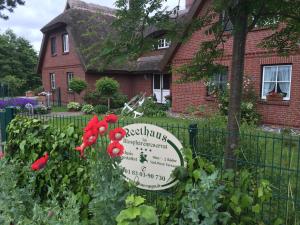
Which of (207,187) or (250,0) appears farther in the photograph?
(250,0)

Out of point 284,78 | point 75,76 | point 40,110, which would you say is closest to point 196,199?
point 284,78

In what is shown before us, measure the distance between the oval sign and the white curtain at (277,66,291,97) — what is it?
8.87 m

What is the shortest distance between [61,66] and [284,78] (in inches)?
611

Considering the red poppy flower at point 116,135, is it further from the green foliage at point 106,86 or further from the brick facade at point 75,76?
the brick facade at point 75,76

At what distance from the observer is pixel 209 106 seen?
1252 cm

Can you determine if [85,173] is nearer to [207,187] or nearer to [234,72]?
[207,187]

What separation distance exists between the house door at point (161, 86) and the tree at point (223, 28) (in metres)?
14.6

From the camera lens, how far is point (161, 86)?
18.5m

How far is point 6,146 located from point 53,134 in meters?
1.01

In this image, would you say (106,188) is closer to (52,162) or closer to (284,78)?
(52,162)

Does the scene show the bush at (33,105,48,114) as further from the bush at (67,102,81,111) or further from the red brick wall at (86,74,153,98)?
the red brick wall at (86,74,153,98)

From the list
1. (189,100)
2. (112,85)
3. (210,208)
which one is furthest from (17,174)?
(112,85)

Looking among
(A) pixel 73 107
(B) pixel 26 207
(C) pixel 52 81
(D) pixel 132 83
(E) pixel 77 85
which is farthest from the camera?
(C) pixel 52 81

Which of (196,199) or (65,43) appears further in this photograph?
(65,43)
